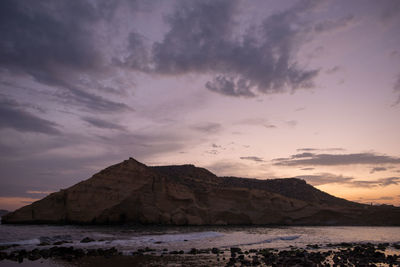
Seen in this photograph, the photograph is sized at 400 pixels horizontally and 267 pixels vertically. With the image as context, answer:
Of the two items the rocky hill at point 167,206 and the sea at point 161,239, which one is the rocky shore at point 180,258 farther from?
the rocky hill at point 167,206

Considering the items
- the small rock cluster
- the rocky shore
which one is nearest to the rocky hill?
the rocky shore

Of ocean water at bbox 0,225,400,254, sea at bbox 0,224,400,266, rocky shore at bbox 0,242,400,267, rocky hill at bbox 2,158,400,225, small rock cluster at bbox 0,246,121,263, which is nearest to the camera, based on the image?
rocky shore at bbox 0,242,400,267

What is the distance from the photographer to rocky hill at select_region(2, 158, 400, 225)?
4288 centimetres

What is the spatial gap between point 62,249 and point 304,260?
1410cm

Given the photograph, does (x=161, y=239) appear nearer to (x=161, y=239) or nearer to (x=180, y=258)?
(x=161, y=239)

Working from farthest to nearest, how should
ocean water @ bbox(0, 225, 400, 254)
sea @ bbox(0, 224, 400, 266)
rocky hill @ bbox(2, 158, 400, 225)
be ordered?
1. rocky hill @ bbox(2, 158, 400, 225)
2. ocean water @ bbox(0, 225, 400, 254)
3. sea @ bbox(0, 224, 400, 266)

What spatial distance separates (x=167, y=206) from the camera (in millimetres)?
48062

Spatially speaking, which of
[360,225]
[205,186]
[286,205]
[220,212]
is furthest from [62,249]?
[360,225]

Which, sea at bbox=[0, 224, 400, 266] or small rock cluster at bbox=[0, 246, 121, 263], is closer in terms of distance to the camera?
small rock cluster at bbox=[0, 246, 121, 263]

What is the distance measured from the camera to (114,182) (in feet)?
151

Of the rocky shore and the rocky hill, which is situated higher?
the rocky hill

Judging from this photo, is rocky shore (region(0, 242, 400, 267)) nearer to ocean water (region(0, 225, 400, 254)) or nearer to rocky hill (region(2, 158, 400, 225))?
ocean water (region(0, 225, 400, 254))

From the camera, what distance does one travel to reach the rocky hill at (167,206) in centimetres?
4288

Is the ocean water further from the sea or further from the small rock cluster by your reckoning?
the small rock cluster
